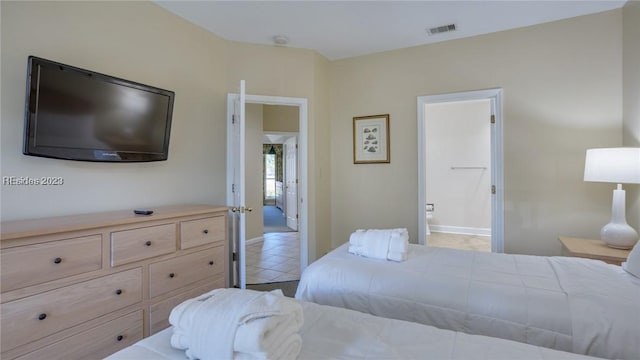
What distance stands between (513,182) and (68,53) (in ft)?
12.3

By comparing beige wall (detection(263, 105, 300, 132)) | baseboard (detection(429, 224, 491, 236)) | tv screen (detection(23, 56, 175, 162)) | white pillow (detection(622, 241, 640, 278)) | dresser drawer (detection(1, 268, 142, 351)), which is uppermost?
beige wall (detection(263, 105, 300, 132))

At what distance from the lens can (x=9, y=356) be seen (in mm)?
1336

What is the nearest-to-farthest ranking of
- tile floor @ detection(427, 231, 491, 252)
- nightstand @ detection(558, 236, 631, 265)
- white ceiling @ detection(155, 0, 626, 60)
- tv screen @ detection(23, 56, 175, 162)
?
tv screen @ detection(23, 56, 175, 162)
nightstand @ detection(558, 236, 631, 265)
white ceiling @ detection(155, 0, 626, 60)
tile floor @ detection(427, 231, 491, 252)

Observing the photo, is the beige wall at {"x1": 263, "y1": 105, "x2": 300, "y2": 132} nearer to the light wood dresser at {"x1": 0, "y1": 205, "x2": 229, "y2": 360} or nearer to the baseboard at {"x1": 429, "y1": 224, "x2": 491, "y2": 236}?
the baseboard at {"x1": 429, "y1": 224, "x2": 491, "y2": 236}

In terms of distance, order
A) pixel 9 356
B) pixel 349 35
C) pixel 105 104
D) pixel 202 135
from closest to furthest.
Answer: pixel 9 356, pixel 105 104, pixel 202 135, pixel 349 35

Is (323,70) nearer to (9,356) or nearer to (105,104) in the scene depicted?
(105,104)

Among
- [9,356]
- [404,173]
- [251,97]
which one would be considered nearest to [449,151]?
[404,173]

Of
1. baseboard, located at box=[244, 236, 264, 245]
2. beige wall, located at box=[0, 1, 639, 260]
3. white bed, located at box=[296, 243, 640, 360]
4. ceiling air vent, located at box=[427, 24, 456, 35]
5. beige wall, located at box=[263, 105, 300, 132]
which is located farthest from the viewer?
beige wall, located at box=[263, 105, 300, 132]

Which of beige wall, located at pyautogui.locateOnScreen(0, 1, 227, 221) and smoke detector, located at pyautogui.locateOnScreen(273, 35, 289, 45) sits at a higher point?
smoke detector, located at pyautogui.locateOnScreen(273, 35, 289, 45)

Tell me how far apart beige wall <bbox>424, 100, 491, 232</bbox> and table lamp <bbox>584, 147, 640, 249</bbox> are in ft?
9.95

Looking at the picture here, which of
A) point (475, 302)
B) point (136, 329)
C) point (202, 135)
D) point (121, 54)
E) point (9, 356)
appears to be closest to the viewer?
point (9, 356)

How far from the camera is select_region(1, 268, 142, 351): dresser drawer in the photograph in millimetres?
1349

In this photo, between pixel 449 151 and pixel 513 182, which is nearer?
pixel 513 182

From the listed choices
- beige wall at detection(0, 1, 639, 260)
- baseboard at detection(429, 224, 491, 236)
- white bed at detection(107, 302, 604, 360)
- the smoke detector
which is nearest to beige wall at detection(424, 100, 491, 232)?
baseboard at detection(429, 224, 491, 236)
